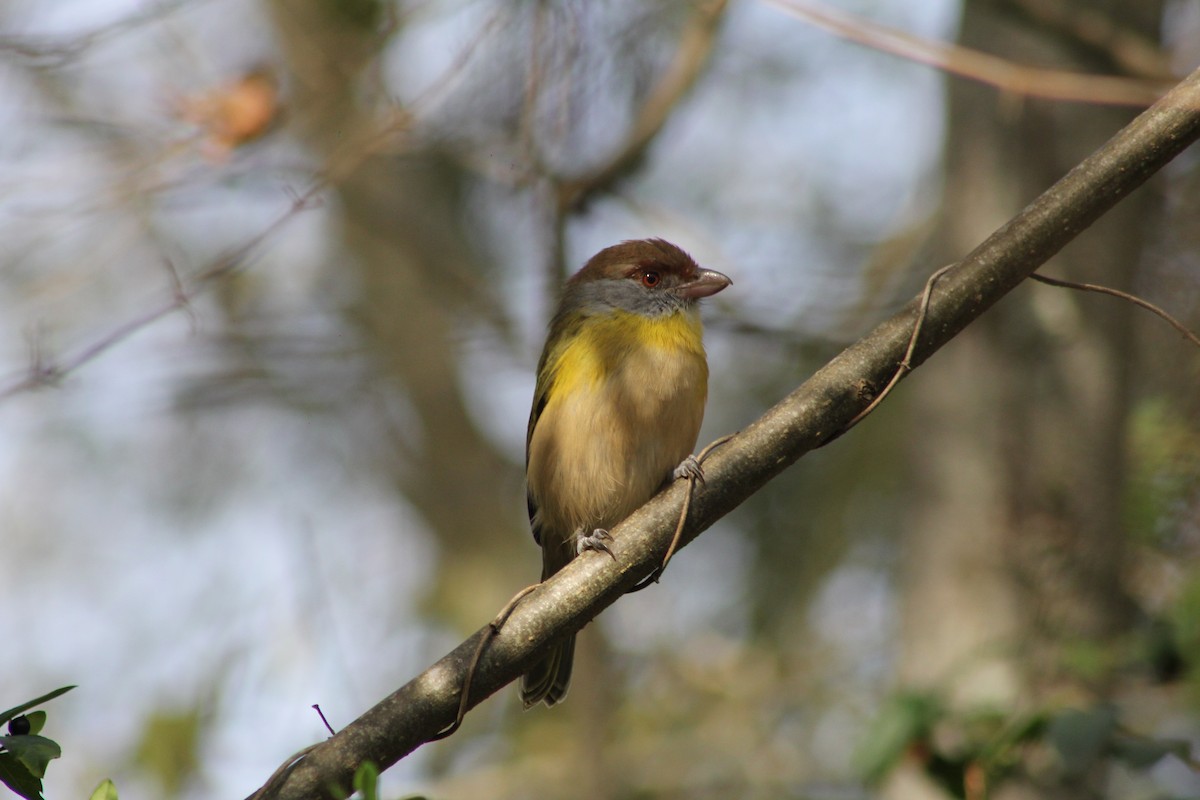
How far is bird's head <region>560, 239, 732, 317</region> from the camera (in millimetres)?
4781

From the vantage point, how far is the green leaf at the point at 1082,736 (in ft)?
9.55

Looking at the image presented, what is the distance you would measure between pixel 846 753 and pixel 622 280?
466cm

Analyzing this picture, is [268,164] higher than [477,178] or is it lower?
lower

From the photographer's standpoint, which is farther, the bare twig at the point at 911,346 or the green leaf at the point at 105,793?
the bare twig at the point at 911,346

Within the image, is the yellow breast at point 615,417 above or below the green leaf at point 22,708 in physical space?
above

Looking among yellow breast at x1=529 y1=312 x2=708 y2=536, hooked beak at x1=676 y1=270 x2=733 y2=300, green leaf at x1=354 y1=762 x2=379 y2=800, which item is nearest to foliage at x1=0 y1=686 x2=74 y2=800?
green leaf at x1=354 y1=762 x2=379 y2=800

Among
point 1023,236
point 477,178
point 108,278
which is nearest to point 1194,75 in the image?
point 1023,236

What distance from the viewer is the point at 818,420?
273 cm

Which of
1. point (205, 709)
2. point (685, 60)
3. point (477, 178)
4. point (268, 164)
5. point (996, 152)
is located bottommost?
point (996, 152)

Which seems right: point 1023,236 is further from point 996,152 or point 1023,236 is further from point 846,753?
point 846,753

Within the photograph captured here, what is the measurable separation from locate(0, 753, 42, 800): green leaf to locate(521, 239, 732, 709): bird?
7.00 feet

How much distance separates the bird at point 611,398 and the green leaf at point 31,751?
2133mm

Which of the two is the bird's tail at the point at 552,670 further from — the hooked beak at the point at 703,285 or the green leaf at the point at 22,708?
the green leaf at the point at 22,708

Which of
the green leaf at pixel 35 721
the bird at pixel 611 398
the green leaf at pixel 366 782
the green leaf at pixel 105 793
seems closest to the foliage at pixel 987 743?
the bird at pixel 611 398
